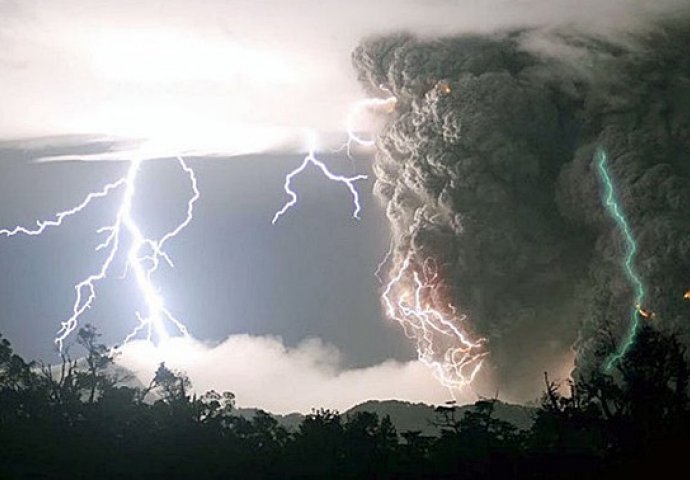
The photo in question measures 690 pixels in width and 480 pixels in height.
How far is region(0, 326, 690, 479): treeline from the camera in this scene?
28.6 m

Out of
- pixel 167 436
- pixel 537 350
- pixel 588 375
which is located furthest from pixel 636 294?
pixel 167 436

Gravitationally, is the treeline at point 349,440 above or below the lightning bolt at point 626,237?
below

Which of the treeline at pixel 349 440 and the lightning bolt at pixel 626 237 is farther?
the lightning bolt at pixel 626 237

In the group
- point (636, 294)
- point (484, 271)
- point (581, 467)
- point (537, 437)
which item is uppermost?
point (484, 271)

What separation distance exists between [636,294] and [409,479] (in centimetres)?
1909

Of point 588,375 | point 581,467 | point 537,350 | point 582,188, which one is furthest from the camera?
point 537,350

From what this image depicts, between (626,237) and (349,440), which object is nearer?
(349,440)

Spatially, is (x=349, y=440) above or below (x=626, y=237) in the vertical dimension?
below

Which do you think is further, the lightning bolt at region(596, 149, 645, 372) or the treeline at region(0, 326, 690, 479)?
the lightning bolt at region(596, 149, 645, 372)

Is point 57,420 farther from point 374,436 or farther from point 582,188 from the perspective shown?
point 582,188

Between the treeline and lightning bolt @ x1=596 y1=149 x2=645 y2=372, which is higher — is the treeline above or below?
below

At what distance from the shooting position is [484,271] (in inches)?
1980

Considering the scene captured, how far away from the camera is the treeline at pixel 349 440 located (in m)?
28.6

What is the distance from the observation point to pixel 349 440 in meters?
33.6
